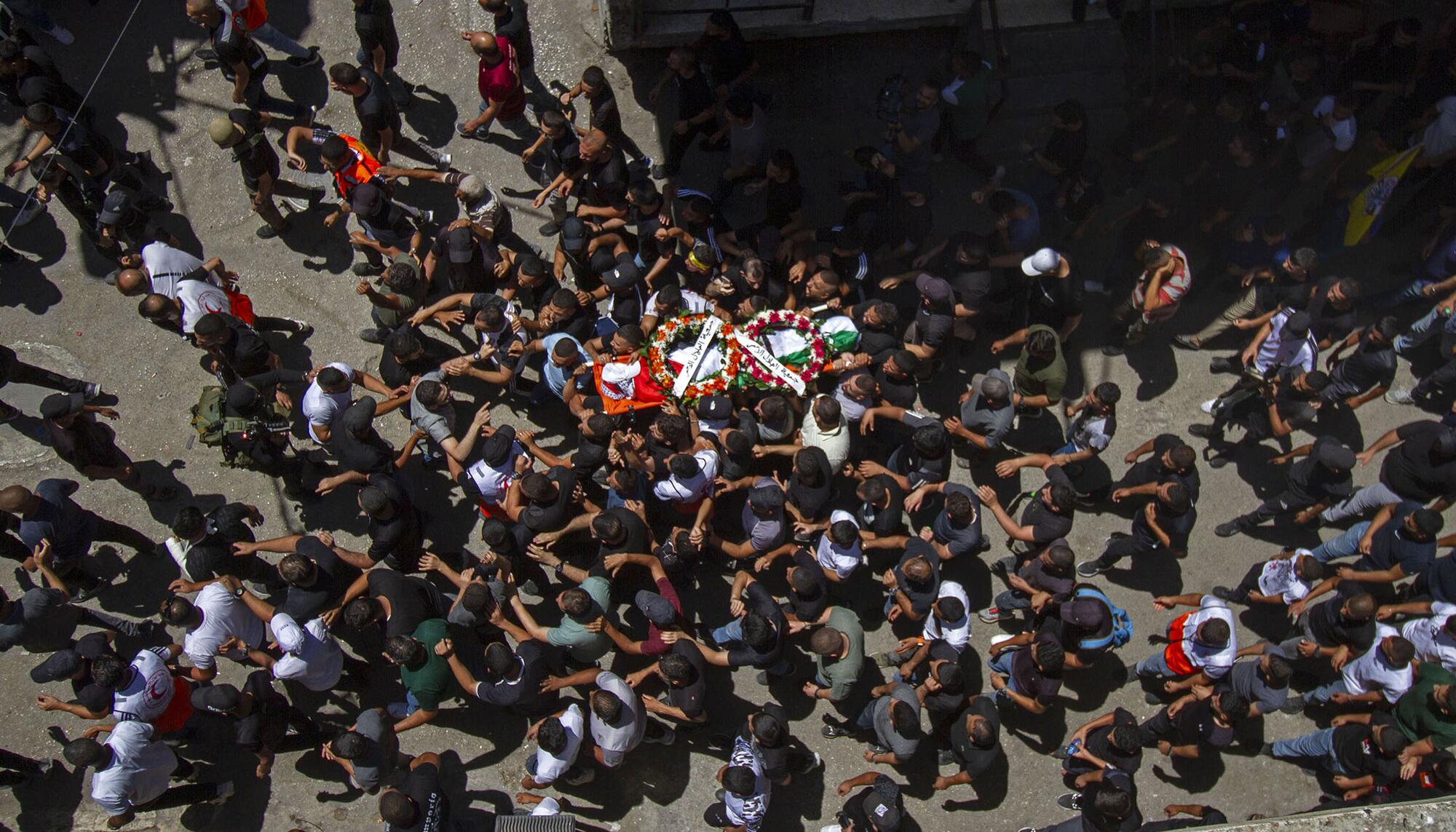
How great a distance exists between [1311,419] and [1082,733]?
12.7 ft

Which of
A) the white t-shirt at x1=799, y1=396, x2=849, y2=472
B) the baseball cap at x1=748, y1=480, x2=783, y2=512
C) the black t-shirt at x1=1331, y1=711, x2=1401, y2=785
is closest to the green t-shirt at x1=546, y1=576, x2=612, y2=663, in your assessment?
the baseball cap at x1=748, y1=480, x2=783, y2=512

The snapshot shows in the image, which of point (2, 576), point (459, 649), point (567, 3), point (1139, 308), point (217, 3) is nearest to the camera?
point (459, 649)

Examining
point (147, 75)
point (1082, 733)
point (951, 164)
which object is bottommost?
point (1082, 733)

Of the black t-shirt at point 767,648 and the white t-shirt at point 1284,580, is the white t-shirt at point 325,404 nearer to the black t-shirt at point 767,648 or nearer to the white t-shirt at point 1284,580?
the black t-shirt at point 767,648

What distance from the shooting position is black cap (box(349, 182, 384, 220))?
8656 mm

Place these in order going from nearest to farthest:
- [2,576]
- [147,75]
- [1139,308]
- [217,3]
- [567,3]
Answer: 1. [2,576]
2. [1139,308]
3. [217,3]
4. [147,75]
5. [567,3]

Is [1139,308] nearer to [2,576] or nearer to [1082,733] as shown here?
[1082,733]

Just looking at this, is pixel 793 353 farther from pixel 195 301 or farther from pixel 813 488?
pixel 195 301

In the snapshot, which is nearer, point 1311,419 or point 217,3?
point 1311,419

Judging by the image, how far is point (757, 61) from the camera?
1147 centimetres

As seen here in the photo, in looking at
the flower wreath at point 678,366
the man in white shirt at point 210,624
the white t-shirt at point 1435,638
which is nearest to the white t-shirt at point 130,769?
the man in white shirt at point 210,624

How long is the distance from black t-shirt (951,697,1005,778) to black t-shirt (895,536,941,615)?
804mm

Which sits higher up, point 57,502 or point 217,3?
point 217,3

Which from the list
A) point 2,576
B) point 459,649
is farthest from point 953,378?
point 2,576
